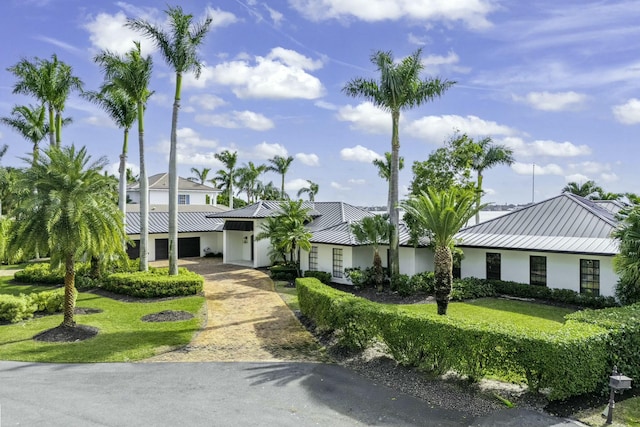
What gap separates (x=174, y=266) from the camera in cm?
2255

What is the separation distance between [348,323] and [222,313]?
711 centimetres

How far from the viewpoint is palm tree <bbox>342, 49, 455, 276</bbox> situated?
21469 millimetres

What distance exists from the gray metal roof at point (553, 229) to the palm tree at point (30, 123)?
32578 mm

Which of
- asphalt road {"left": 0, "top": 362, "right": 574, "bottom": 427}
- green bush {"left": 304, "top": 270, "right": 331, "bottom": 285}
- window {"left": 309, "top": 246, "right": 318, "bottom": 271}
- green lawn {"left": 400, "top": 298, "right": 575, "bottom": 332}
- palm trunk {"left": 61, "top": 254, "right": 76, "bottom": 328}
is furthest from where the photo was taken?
window {"left": 309, "top": 246, "right": 318, "bottom": 271}

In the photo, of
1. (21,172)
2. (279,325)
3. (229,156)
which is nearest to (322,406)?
(279,325)

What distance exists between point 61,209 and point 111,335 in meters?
4.48

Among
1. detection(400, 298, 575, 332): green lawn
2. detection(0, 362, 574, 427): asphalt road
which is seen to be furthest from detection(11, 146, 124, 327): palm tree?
detection(400, 298, 575, 332): green lawn

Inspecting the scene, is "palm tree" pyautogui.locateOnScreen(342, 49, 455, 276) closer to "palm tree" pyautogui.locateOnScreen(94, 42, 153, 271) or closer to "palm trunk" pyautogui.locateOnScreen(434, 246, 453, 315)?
"palm trunk" pyautogui.locateOnScreen(434, 246, 453, 315)

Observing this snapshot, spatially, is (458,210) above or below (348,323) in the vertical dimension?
above

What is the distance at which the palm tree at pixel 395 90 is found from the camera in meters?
21.5

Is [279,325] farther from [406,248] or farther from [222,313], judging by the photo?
[406,248]

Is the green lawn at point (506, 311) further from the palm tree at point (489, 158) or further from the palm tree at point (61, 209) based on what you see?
the palm tree at point (489, 158)

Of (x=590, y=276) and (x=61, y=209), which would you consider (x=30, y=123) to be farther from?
(x=590, y=276)

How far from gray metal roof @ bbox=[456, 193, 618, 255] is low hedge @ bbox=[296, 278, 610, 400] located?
1110cm
